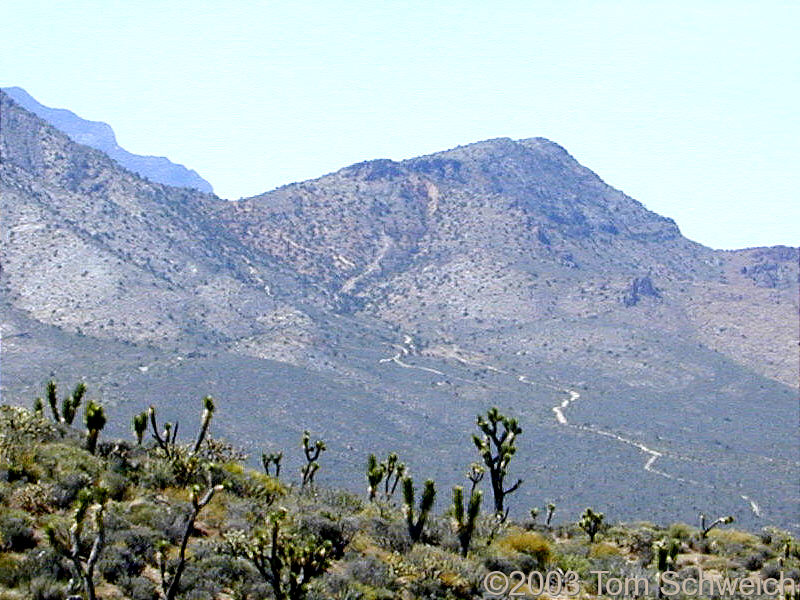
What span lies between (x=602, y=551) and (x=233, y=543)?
14118 millimetres

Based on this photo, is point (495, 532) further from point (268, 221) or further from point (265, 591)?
point (268, 221)

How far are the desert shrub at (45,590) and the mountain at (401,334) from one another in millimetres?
57260

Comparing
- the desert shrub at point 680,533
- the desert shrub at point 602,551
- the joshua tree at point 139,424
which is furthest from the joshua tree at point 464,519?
the desert shrub at point 680,533

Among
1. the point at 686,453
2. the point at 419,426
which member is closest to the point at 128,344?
the point at 419,426

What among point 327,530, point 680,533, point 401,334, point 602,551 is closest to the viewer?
point 327,530

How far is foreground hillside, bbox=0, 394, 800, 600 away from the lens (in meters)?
12.6

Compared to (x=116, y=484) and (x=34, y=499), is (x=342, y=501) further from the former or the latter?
(x=34, y=499)

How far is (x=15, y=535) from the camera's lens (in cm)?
1391

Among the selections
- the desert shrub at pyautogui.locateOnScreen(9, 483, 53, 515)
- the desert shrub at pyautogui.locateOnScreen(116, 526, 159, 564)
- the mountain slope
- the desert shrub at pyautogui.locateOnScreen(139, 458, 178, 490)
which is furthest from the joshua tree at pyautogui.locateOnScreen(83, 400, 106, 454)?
the mountain slope

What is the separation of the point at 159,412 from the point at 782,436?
255 ft

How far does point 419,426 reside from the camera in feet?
312

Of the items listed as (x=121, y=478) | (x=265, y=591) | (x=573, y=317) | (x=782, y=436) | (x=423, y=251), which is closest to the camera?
(x=265, y=591)

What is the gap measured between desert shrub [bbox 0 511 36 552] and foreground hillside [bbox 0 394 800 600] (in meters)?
0.02

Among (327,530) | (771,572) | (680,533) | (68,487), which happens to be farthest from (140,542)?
(680,533)
